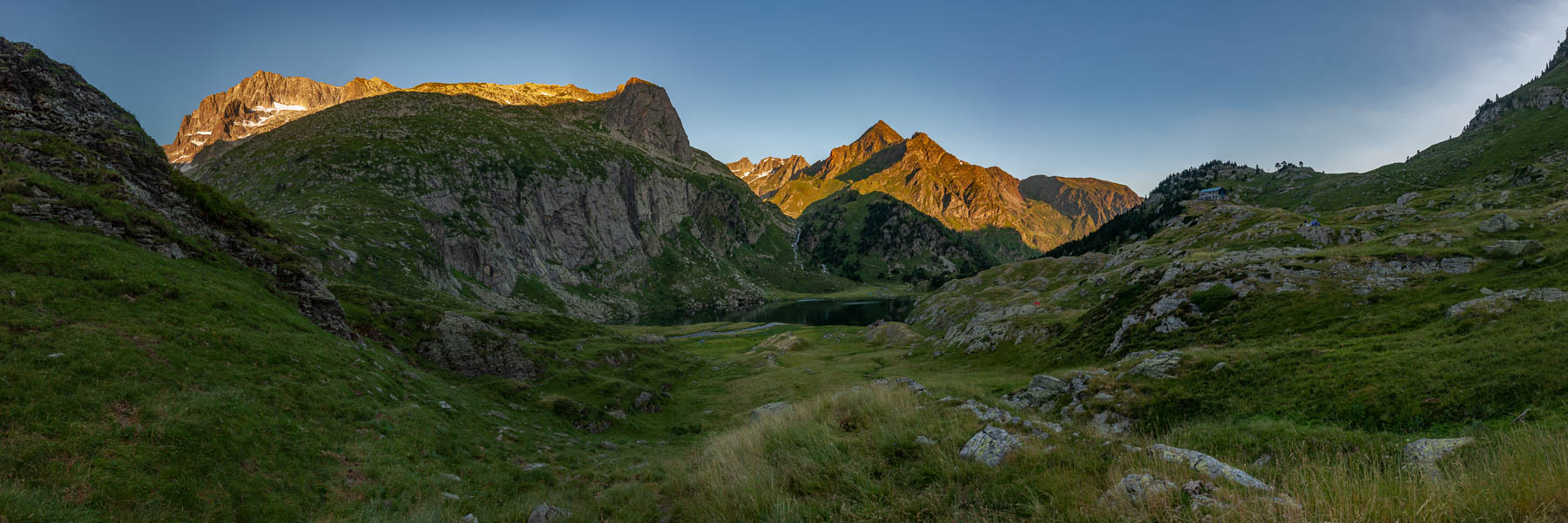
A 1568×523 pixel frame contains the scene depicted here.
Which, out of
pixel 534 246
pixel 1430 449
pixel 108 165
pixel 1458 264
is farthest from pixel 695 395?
pixel 534 246

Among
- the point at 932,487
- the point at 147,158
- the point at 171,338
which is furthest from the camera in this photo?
the point at 147,158

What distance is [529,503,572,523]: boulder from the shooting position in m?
10.6

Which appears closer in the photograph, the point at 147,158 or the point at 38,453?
the point at 38,453

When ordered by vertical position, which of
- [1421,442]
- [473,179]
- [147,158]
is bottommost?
[1421,442]

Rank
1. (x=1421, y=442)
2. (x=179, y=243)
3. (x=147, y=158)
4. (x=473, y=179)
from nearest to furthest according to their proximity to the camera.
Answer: (x=1421, y=442) < (x=179, y=243) < (x=147, y=158) < (x=473, y=179)

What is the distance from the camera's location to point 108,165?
77.9ft

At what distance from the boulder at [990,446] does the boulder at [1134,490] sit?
1.76 m

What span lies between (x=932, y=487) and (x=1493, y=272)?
35224mm

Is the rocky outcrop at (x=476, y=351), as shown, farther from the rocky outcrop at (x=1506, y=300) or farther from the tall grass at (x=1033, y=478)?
the rocky outcrop at (x=1506, y=300)

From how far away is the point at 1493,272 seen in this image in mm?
23234

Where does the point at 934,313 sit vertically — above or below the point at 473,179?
below

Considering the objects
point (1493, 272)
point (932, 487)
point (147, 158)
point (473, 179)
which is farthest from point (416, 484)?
point (473, 179)

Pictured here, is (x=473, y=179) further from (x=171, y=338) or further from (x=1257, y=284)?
(x=1257, y=284)

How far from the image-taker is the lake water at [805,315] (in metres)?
148
